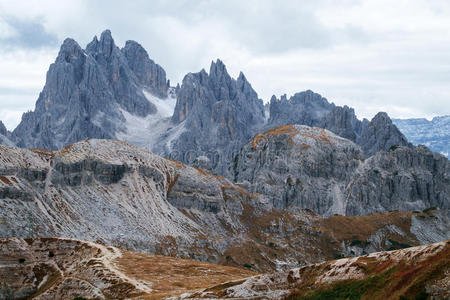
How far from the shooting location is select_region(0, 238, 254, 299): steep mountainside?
97562 mm

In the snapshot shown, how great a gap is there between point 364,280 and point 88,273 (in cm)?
6288

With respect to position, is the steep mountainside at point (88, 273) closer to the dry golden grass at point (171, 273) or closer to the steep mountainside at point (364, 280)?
the dry golden grass at point (171, 273)

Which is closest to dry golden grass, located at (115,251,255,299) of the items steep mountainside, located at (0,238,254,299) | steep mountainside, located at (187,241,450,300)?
steep mountainside, located at (0,238,254,299)

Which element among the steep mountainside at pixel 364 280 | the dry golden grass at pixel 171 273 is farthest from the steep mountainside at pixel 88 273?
the steep mountainside at pixel 364 280

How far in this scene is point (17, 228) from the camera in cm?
18200

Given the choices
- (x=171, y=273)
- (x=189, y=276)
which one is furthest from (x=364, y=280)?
(x=171, y=273)

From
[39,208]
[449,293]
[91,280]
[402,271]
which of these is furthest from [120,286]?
[39,208]

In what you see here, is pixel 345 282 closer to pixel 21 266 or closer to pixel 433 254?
pixel 433 254

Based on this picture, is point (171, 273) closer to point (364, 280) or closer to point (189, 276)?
point (189, 276)

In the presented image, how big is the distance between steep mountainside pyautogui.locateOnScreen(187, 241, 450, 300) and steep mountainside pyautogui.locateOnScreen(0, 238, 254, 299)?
20.5 meters

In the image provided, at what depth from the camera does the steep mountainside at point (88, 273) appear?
320 ft

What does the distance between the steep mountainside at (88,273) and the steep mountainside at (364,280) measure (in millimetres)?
20513

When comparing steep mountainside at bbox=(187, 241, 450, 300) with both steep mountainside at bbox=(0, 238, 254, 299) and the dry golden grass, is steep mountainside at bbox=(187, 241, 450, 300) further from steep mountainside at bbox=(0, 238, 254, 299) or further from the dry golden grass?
the dry golden grass

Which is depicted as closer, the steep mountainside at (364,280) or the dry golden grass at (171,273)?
the steep mountainside at (364,280)
